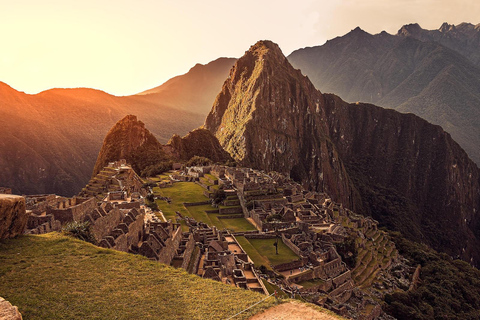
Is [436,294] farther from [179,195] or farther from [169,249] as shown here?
[179,195]

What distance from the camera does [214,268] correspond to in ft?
85.6

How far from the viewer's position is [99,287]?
42.8 feet

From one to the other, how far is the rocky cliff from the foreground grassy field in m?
84.0

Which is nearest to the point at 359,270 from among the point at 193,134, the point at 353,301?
the point at 353,301

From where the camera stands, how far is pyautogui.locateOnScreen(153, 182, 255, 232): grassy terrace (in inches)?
1890

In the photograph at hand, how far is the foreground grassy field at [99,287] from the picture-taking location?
1157 centimetres

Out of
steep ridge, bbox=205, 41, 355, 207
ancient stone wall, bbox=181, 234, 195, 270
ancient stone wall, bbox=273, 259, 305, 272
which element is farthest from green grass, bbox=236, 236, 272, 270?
steep ridge, bbox=205, 41, 355, 207

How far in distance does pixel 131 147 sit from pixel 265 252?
78.0m

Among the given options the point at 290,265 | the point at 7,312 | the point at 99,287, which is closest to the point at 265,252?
the point at 290,265

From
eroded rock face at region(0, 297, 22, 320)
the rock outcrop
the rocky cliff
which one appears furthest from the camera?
the rock outcrop

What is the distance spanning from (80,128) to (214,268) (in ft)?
411

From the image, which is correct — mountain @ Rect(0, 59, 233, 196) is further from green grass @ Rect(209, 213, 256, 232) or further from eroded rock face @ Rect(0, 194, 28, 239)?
eroded rock face @ Rect(0, 194, 28, 239)

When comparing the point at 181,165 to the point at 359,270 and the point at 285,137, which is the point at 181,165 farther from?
the point at 285,137

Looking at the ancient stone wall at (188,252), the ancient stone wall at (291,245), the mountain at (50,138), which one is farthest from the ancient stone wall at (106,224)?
the mountain at (50,138)
